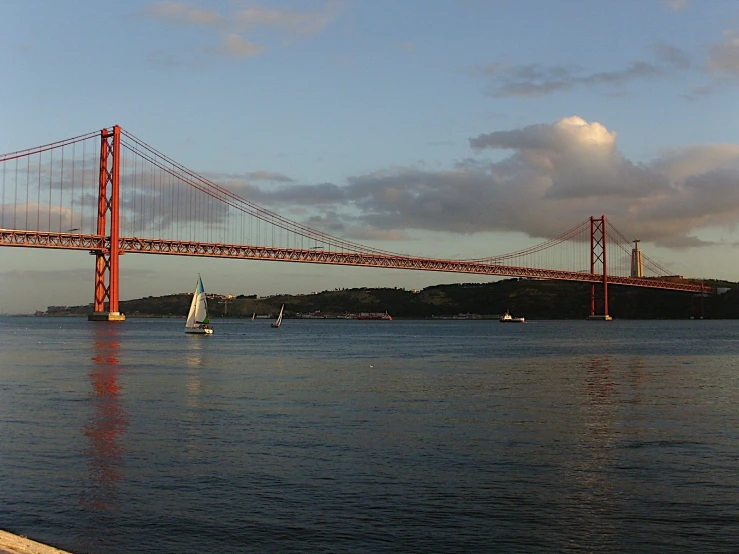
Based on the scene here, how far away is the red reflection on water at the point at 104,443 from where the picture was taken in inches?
437

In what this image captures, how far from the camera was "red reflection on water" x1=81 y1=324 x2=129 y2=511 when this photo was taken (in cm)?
1110

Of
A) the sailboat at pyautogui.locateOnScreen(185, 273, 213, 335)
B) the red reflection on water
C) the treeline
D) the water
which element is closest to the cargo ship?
the treeline

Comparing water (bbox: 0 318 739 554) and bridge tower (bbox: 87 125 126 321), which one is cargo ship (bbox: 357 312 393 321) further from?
water (bbox: 0 318 739 554)

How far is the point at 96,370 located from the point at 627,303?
137m

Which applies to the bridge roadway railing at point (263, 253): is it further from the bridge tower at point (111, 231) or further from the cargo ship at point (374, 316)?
the cargo ship at point (374, 316)

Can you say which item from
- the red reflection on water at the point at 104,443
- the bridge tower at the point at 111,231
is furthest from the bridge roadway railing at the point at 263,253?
the red reflection on water at the point at 104,443

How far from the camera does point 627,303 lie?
15600 cm

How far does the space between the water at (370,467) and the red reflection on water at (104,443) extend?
6 cm

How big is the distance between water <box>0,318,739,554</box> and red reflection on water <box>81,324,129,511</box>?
0.06m

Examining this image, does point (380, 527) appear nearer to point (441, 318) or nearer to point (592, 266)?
point (592, 266)

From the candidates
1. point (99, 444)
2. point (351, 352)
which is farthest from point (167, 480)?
point (351, 352)

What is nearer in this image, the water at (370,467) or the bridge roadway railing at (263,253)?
the water at (370,467)

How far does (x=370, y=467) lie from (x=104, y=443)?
5128 millimetres

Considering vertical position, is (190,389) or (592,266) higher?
(592,266)
